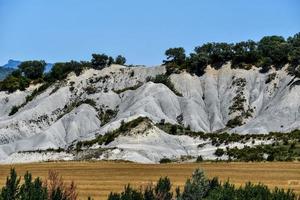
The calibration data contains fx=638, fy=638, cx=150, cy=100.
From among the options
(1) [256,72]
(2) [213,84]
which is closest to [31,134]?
(2) [213,84]

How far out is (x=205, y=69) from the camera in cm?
18688

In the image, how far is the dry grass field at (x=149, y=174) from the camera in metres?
69.2

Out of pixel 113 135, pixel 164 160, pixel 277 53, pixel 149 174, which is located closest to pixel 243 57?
pixel 277 53

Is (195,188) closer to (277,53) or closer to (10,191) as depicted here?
(10,191)

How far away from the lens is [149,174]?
8256 centimetres

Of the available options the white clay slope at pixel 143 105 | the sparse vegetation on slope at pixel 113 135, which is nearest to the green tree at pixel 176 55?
the white clay slope at pixel 143 105

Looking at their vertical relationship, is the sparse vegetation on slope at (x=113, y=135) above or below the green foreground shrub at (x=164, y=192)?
above

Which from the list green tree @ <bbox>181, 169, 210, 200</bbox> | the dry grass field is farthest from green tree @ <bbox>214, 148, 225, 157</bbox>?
green tree @ <bbox>181, 169, 210, 200</bbox>

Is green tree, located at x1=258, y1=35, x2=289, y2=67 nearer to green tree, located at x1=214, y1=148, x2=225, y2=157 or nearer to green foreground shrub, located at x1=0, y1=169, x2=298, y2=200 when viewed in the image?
green tree, located at x1=214, y1=148, x2=225, y2=157

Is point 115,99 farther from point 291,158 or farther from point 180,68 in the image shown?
point 291,158

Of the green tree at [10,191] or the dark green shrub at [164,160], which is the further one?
the dark green shrub at [164,160]

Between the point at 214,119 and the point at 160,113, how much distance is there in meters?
14.1

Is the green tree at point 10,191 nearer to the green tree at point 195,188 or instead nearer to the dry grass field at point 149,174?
the green tree at point 195,188

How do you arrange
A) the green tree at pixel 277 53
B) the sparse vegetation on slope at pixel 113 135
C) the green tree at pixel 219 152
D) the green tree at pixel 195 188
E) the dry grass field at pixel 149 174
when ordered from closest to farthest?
the green tree at pixel 195 188 → the dry grass field at pixel 149 174 → the green tree at pixel 219 152 → the sparse vegetation on slope at pixel 113 135 → the green tree at pixel 277 53
